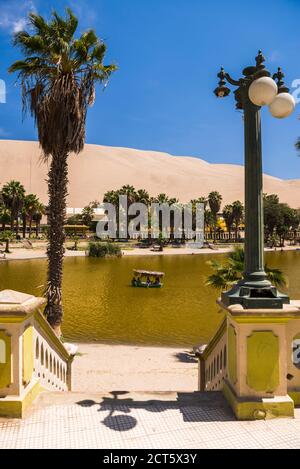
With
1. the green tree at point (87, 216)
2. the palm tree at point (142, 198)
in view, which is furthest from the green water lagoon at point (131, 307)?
the green tree at point (87, 216)

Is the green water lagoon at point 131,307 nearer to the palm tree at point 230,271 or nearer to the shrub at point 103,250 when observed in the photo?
the palm tree at point 230,271

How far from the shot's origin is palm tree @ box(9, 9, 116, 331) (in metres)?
12.0

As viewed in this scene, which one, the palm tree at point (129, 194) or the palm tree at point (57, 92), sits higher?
the palm tree at point (129, 194)

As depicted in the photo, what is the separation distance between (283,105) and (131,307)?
740 inches

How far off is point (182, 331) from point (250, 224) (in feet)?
43.3

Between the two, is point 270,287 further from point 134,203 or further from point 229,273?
point 134,203

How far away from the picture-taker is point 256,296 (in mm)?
4867

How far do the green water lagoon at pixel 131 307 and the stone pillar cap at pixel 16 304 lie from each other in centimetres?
1047

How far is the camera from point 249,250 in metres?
5.04

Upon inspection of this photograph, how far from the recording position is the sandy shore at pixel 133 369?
10438 mm

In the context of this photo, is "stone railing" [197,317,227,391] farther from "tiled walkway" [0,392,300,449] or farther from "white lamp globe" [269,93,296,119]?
"white lamp globe" [269,93,296,119]

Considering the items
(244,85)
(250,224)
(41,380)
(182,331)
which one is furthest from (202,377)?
(182,331)

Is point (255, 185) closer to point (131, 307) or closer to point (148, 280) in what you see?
point (131, 307)

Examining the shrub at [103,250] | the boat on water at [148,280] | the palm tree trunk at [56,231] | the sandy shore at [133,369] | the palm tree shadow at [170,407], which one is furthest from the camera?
the shrub at [103,250]
